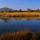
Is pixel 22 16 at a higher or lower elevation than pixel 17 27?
lower

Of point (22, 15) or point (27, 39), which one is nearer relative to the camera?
point (27, 39)

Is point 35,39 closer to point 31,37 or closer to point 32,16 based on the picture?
point 31,37

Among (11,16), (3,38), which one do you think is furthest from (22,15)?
(3,38)

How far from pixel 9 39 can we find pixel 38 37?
212cm

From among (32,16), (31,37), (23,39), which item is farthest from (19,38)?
(32,16)

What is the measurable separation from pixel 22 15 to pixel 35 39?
107 ft

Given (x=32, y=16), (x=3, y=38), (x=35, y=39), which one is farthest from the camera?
(x=32, y=16)

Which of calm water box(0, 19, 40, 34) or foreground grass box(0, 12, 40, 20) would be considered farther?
foreground grass box(0, 12, 40, 20)

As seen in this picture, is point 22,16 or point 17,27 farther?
point 22,16

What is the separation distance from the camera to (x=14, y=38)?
8859mm

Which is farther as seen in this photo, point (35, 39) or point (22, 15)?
point (22, 15)

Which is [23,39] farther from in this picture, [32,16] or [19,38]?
[32,16]

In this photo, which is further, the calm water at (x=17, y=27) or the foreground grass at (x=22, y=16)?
the foreground grass at (x=22, y=16)

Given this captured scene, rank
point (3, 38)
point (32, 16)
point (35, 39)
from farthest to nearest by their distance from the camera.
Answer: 1. point (32, 16)
2. point (3, 38)
3. point (35, 39)
